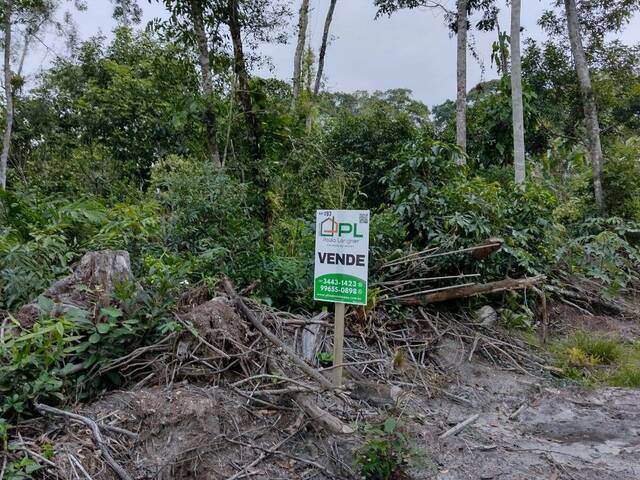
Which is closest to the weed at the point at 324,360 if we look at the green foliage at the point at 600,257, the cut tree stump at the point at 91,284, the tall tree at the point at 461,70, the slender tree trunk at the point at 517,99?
the cut tree stump at the point at 91,284

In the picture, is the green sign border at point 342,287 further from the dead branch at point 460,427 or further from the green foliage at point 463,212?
the green foliage at point 463,212

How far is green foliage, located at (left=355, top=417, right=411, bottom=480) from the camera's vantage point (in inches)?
93.9

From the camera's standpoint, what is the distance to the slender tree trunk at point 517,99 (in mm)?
8914

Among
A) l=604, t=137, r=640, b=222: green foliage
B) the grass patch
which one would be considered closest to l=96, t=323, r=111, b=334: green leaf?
the grass patch

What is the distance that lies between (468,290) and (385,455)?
302cm

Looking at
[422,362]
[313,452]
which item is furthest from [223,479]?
[422,362]

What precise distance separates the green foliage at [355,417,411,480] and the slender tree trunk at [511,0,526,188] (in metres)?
7.40

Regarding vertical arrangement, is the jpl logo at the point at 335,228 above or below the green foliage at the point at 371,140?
below

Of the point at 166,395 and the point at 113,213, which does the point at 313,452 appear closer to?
the point at 166,395

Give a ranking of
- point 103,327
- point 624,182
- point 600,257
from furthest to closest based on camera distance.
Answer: point 624,182 < point 600,257 < point 103,327

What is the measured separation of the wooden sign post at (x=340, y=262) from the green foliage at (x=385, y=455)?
80cm

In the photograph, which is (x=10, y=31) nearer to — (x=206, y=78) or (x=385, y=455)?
(x=206, y=78)

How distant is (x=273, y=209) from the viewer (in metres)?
5.83

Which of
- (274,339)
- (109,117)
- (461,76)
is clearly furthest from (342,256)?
(109,117)
